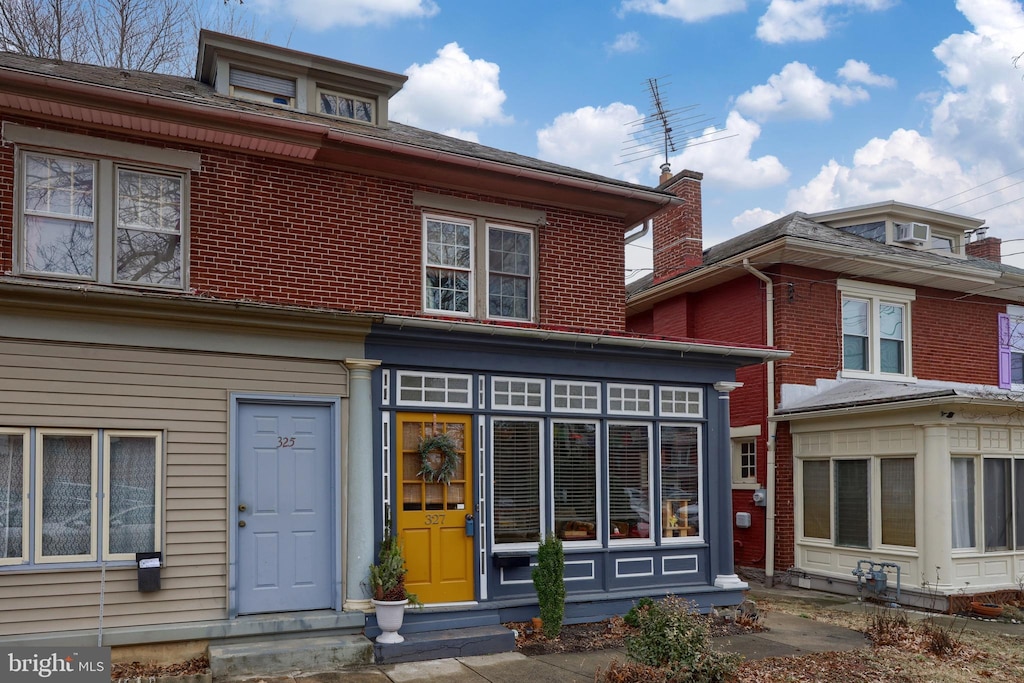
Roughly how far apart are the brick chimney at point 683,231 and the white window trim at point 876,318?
3065 mm

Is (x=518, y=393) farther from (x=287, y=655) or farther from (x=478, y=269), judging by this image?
(x=287, y=655)

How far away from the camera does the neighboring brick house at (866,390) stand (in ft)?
41.2

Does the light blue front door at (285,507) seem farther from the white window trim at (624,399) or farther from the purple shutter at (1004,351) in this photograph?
the purple shutter at (1004,351)

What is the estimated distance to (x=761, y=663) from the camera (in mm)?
8781

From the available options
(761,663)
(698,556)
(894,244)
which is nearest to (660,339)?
(698,556)

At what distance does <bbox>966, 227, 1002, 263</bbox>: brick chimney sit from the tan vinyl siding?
653 inches

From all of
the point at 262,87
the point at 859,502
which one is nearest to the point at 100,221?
the point at 262,87

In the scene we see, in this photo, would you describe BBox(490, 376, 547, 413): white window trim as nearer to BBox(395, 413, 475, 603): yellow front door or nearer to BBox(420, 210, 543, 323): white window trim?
BBox(395, 413, 475, 603): yellow front door

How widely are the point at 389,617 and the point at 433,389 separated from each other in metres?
2.57

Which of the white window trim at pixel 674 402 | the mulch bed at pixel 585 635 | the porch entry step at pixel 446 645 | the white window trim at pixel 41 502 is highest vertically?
Answer: the white window trim at pixel 674 402

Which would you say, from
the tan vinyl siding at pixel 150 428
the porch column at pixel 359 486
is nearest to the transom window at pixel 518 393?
the porch column at pixel 359 486

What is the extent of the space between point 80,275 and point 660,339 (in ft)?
A: 22.3

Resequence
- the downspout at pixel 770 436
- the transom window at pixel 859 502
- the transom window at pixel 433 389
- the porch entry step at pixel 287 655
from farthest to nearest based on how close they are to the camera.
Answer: the downspout at pixel 770 436
the transom window at pixel 859 502
the transom window at pixel 433 389
the porch entry step at pixel 287 655

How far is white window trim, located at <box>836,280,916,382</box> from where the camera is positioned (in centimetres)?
1521
